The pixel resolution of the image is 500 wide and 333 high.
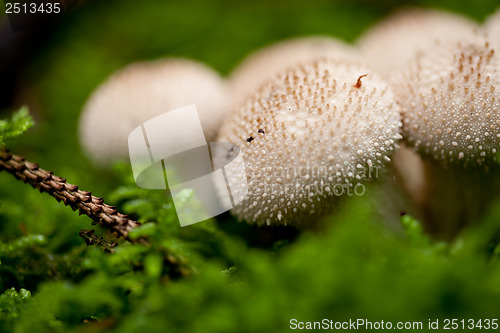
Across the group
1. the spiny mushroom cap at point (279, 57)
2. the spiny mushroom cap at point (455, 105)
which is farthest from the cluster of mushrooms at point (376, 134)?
the spiny mushroom cap at point (279, 57)

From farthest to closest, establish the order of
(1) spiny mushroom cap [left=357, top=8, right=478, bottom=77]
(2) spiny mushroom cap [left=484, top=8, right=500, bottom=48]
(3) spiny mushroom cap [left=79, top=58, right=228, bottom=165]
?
(1) spiny mushroom cap [left=357, top=8, right=478, bottom=77] < (3) spiny mushroom cap [left=79, top=58, right=228, bottom=165] < (2) spiny mushroom cap [left=484, top=8, right=500, bottom=48]

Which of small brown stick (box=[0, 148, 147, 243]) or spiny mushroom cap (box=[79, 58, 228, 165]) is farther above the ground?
spiny mushroom cap (box=[79, 58, 228, 165])


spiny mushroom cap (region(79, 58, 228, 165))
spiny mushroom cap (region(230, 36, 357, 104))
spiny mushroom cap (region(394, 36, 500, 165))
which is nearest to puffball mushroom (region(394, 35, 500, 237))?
spiny mushroom cap (region(394, 36, 500, 165))

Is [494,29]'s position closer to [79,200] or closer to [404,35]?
[404,35]

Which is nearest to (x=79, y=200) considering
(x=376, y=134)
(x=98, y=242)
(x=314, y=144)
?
(x=98, y=242)

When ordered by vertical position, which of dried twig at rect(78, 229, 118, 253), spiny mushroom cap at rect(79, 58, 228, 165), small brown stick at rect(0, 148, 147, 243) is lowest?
dried twig at rect(78, 229, 118, 253)

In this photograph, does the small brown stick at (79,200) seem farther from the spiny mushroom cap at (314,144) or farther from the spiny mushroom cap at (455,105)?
the spiny mushroom cap at (455,105)

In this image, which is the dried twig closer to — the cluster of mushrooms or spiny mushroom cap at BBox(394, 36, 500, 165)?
the cluster of mushrooms

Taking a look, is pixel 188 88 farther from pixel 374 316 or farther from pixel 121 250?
pixel 374 316
